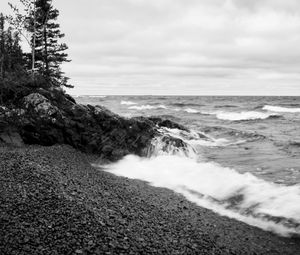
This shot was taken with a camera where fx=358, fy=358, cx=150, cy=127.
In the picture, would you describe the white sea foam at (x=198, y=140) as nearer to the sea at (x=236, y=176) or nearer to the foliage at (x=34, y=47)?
the sea at (x=236, y=176)

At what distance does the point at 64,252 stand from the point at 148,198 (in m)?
5.33

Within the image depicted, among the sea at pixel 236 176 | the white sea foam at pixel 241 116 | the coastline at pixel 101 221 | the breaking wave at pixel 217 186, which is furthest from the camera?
the white sea foam at pixel 241 116

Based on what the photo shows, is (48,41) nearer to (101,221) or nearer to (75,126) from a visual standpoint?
(75,126)

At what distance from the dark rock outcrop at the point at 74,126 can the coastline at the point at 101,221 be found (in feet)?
15.9

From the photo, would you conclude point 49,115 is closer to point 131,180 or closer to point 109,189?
point 131,180

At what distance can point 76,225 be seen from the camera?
23.7ft

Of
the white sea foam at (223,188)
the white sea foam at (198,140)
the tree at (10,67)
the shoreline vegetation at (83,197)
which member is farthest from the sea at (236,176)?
the tree at (10,67)

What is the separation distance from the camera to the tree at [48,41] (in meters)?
28.3

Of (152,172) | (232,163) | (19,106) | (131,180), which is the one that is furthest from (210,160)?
(19,106)

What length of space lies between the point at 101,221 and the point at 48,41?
24.8m

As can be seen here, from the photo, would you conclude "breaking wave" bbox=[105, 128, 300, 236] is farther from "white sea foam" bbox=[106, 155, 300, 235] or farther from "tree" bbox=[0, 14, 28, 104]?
"tree" bbox=[0, 14, 28, 104]

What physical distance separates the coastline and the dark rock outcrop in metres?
4.83

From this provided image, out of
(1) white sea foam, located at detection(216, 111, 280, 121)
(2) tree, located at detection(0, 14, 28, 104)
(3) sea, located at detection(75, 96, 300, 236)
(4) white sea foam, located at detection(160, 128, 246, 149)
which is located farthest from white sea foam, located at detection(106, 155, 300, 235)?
(1) white sea foam, located at detection(216, 111, 280, 121)

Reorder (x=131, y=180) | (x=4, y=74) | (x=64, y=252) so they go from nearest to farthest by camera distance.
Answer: (x=64, y=252) → (x=131, y=180) → (x=4, y=74)
